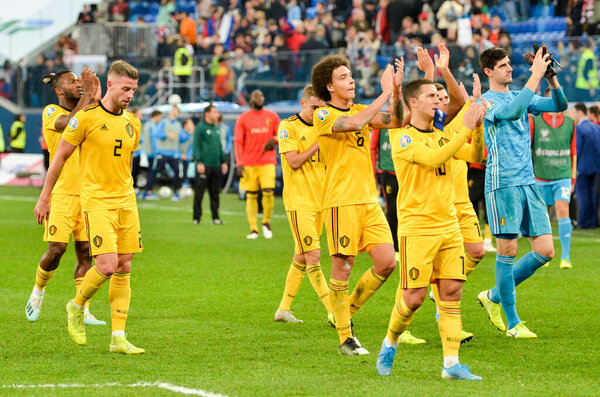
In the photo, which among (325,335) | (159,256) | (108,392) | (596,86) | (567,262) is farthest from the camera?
(596,86)

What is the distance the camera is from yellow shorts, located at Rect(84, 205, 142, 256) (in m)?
8.00

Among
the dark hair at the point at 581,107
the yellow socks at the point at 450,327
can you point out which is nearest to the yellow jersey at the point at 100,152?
the yellow socks at the point at 450,327

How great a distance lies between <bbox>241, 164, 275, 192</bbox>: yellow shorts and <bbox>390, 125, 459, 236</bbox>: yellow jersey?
10.4 metres

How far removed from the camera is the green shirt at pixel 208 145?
64.9ft

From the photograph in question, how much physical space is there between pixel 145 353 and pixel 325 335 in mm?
1646

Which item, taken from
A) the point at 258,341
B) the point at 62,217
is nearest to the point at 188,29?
the point at 62,217

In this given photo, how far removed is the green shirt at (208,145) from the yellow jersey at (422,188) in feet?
42.3

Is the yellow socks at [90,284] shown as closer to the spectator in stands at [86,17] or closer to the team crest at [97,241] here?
the team crest at [97,241]

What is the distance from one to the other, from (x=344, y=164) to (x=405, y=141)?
1069mm

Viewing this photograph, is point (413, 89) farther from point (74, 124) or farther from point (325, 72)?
point (74, 124)

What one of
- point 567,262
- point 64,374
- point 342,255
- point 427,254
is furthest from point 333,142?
point 567,262

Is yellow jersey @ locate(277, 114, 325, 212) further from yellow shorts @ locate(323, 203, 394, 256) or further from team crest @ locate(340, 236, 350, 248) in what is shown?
team crest @ locate(340, 236, 350, 248)

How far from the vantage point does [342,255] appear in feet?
26.2

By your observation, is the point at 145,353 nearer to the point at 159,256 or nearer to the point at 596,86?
the point at 159,256
